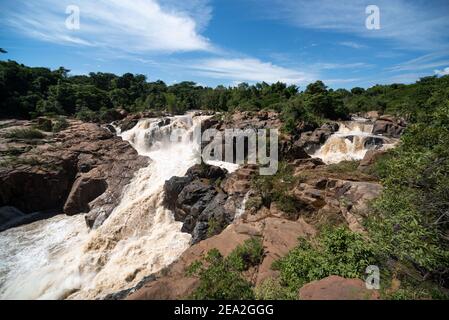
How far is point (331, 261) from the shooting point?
7055 mm

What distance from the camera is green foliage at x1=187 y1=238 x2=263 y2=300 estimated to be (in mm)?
5984

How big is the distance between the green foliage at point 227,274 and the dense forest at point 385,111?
1447 millimetres

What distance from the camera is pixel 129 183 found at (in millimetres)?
20125

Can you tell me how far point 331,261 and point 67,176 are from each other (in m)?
21.4

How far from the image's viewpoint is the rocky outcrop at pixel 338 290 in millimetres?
5370

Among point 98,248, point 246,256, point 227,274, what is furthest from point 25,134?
point 227,274

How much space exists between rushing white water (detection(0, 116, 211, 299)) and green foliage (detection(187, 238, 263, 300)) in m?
5.25

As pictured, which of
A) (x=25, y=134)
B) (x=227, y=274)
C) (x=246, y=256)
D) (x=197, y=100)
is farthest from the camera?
(x=197, y=100)

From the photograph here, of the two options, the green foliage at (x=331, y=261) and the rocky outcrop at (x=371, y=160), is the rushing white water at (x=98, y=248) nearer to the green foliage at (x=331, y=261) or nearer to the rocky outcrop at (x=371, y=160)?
the green foliage at (x=331, y=261)

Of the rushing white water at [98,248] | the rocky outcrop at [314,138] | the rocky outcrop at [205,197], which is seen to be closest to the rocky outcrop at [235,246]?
the rocky outcrop at [205,197]

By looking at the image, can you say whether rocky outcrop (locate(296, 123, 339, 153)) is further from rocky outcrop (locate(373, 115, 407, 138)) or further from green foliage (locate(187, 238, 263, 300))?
green foliage (locate(187, 238, 263, 300))

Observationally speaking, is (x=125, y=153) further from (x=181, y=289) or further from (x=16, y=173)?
(x=181, y=289)

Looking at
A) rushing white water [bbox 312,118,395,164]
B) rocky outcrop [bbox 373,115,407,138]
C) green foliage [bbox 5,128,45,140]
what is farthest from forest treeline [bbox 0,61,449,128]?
green foliage [bbox 5,128,45,140]

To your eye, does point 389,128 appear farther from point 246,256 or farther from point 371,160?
point 246,256
